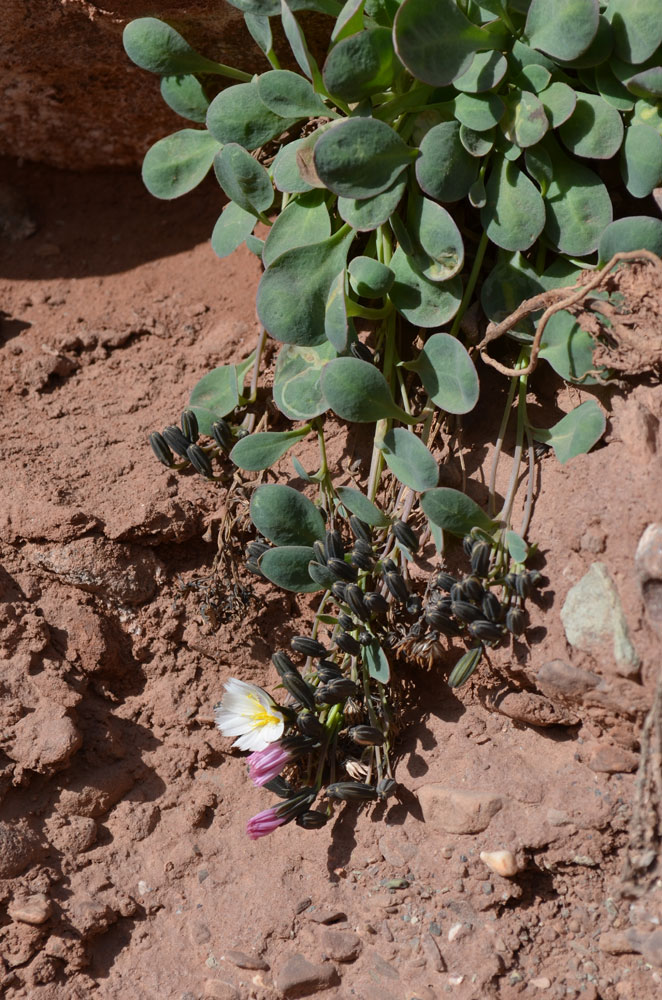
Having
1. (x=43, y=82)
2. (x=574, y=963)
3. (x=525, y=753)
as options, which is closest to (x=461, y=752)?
(x=525, y=753)

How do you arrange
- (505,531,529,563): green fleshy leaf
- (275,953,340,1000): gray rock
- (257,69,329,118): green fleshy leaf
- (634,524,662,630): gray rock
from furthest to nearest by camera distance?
(257,69,329,118): green fleshy leaf < (505,531,529,563): green fleshy leaf < (275,953,340,1000): gray rock < (634,524,662,630): gray rock

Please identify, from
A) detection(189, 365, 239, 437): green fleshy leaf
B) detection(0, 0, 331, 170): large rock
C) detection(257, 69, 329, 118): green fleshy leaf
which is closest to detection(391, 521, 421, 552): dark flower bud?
detection(189, 365, 239, 437): green fleshy leaf

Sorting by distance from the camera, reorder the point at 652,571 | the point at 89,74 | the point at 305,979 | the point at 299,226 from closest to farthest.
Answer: the point at 652,571, the point at 305,979, the point at 299,226, the point at 89,74

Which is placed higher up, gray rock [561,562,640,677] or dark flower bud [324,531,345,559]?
dark flower bud [324,531,345,559]

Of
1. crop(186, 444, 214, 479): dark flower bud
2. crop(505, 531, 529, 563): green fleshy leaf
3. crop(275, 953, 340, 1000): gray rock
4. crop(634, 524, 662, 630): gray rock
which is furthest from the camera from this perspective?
crop(186, 444, 214, 479): dark flower bud

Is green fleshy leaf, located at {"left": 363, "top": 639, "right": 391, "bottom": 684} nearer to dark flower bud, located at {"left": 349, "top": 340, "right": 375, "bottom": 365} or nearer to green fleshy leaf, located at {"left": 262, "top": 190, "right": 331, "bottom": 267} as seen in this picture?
dark flower bud, located at {"left": 349, "top": 340, "right": 375, "bottom": 365}

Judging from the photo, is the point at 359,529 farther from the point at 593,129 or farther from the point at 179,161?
the point at 179,161

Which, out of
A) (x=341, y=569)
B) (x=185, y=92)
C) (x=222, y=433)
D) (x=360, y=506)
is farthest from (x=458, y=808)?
(x=185, y=92)

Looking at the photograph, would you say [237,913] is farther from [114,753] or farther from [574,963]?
[574,963]
